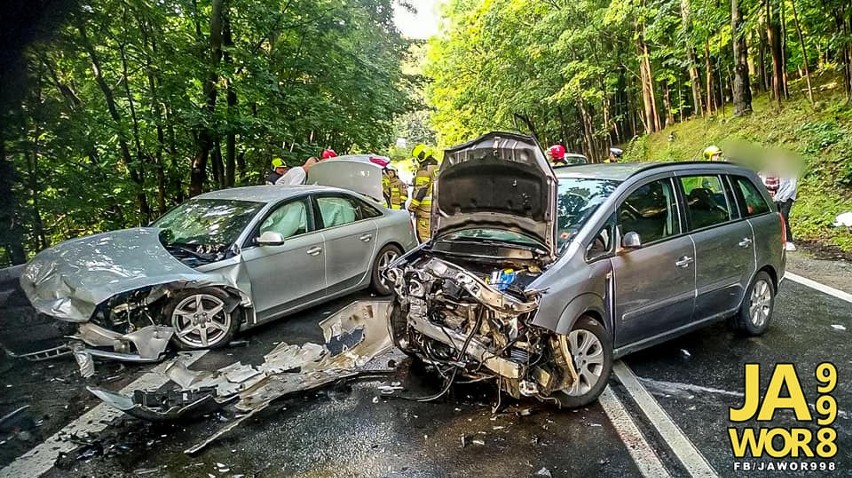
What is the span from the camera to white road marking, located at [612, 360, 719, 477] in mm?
3160

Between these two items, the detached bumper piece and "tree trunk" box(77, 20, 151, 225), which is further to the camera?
"tree trunk" box(77, 20, 151, 225)

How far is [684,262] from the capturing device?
4562 millimetres

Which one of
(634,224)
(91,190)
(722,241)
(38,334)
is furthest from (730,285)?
(91,190)

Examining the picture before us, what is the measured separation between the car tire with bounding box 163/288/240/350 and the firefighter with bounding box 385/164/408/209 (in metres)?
5.68

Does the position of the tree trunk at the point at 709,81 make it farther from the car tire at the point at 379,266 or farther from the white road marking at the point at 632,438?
the white road marking at the point at 632,438

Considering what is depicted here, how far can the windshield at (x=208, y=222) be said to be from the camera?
5.64m

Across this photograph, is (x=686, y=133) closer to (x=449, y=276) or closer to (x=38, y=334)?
(x=449, y=276)

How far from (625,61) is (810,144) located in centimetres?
1117

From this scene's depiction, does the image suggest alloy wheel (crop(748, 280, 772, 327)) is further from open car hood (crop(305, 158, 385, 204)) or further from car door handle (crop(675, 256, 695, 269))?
open car hood (crop(305, 158, 385, 204))

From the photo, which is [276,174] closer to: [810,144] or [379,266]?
[379,266]

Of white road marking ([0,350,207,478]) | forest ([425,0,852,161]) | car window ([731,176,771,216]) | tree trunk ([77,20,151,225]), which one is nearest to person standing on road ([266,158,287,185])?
tree trunk ([77,20,151,225])

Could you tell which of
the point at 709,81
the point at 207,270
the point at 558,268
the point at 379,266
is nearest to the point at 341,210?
the point at 379,266

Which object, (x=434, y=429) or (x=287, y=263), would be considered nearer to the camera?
(x=434, y=429)

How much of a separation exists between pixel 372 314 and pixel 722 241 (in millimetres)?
3293
